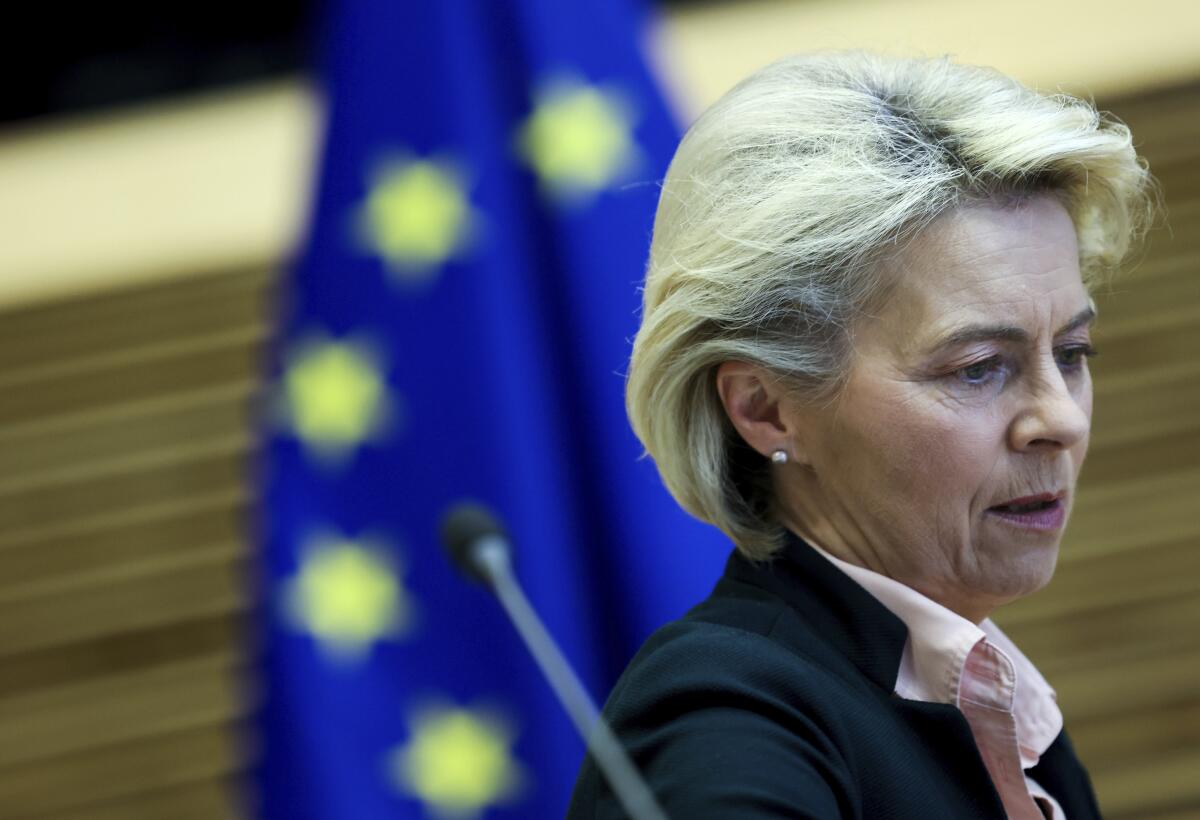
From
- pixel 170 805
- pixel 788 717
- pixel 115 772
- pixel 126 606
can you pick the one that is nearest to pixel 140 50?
pixel 126 606

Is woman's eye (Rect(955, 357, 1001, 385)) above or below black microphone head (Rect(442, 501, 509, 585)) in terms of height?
above

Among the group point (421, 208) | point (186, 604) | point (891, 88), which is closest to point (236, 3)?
point (186, 604)

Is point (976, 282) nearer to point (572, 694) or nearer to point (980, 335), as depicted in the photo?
point (980, 335)

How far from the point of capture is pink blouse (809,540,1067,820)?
1122 millimetres

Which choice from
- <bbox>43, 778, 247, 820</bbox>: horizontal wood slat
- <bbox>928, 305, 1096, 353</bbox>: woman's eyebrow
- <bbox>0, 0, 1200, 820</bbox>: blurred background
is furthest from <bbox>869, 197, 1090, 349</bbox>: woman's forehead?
<bbox>43, 778, 247, 820</bbox>: horizontal wood slat

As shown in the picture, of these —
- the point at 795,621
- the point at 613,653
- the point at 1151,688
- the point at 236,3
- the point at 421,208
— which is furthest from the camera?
the point at 236,3

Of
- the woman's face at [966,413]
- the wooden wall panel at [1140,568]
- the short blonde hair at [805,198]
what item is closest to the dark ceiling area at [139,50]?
the wooden wall panel at [1140,568]

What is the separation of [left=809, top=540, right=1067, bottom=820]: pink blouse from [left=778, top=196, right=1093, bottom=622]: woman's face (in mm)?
29

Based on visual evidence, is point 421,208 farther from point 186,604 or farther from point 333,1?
point 186,604

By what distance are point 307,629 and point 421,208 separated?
0.60 metres

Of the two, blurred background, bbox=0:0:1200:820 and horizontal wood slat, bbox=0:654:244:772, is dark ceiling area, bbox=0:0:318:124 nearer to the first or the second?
blurred background, bbox=0:0:1200:820

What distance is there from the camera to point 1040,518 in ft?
3.77

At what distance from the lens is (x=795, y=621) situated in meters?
1.11

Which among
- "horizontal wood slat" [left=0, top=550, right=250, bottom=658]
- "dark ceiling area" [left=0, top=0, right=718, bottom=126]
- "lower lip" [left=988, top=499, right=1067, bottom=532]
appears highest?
"lower lip" [left=988, top=499, right=1067, bottom=532]
